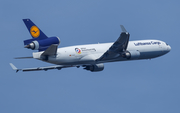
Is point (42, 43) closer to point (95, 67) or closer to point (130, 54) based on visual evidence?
point (95, 67)

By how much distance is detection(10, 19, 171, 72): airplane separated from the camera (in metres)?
46.8

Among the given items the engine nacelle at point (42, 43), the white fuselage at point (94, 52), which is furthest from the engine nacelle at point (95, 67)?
the engine nacelle at point (42, 43)

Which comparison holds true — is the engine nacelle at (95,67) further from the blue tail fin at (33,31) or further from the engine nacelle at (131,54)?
the blue tail fin at (33,31)

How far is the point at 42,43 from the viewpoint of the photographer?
4653 centimetres

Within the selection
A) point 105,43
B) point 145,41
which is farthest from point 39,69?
point 145,41

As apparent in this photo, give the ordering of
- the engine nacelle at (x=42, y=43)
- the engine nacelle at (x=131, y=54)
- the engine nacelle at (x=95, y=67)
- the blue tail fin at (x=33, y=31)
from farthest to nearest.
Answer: the engine nacelle at (x=95, y=67) < the engine nacelle at (x=131, y=54) < the blue tail fin at (x=33, y=31) < the engine nacelle at (x=42, y=43)

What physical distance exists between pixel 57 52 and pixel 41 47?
2418mm

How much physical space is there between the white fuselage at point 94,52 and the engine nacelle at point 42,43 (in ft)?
3.26

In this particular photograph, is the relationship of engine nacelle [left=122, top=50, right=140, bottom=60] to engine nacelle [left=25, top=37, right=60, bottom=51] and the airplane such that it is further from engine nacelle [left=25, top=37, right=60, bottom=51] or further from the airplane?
engine nacelle [left=25, top=37, right=60, bottom=51]

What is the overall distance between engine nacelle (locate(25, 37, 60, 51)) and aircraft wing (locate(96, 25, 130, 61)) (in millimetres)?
7340

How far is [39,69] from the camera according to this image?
51125 millimetres

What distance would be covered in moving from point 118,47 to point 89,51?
4.05 metres

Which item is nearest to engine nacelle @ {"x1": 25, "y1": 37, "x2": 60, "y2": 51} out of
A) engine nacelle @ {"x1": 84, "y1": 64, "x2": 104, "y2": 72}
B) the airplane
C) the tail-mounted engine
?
the airplane

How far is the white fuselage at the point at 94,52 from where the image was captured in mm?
48438
